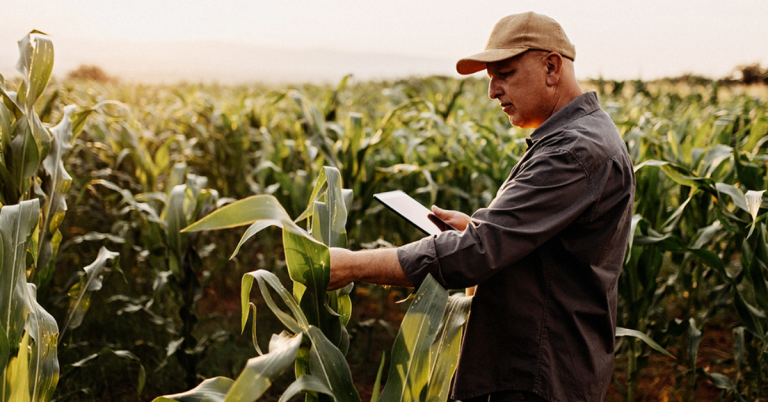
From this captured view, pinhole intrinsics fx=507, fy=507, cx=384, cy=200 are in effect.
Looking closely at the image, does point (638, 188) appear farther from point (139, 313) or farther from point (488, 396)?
point (139, 313)

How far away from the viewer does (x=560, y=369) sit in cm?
119

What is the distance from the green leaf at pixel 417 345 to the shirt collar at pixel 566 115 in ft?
1.55

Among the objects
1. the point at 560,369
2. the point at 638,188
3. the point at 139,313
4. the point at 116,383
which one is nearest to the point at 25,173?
the point at 116,383

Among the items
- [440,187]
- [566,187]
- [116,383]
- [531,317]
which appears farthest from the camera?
[440,187]

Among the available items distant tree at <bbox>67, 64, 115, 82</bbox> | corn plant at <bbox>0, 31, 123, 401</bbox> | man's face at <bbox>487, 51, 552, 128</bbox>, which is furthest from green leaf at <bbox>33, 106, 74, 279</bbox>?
distant tree at <bbox>67, 64, 115, 82</bbox>

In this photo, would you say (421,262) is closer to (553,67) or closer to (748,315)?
(553,67)

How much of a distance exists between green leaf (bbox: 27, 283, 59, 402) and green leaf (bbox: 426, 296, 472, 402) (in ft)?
3.00

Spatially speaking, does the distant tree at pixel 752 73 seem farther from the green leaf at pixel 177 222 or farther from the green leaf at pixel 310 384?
the green leaf at pixel 310 384

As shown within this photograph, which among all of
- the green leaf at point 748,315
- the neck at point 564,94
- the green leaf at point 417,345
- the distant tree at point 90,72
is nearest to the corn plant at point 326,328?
the green leaf at point 417,345

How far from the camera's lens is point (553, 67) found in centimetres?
122

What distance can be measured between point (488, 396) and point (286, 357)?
0.65m

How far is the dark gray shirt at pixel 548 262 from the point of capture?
1.05 metres

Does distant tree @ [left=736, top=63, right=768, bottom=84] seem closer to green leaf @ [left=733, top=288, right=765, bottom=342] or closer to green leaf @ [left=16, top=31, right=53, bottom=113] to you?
green leaf @ [left=733, top=288, right=765, bottom=342]

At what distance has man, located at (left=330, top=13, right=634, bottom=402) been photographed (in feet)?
3.46
